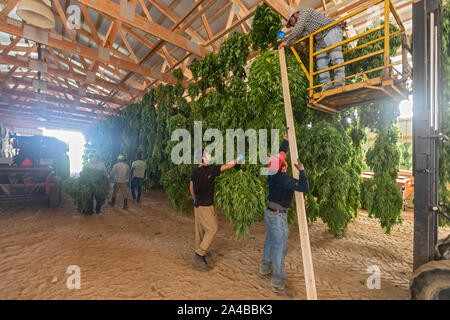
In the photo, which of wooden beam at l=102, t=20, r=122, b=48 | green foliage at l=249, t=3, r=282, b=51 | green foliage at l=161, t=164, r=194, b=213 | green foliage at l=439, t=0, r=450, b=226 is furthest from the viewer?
wooden beam at l=102, t=20, r=122, b=48

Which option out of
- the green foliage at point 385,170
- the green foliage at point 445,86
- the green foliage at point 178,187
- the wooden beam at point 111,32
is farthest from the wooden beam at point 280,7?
the wooden beam at point 111,32

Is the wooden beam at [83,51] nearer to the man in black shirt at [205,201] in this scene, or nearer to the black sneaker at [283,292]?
the man in black shirt at [205,201]

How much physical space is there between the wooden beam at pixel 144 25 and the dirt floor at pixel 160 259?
233 inches

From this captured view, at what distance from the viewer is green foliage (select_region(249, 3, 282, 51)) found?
4754 millimetres

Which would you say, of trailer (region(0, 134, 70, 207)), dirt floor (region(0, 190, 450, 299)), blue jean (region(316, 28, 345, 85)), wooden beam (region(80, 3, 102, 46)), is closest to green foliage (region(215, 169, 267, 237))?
dirt floor (region(0, 190, 450, 299))

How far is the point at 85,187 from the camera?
270 inches

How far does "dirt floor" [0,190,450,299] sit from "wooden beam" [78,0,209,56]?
233 inches

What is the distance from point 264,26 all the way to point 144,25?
3703 millimetres

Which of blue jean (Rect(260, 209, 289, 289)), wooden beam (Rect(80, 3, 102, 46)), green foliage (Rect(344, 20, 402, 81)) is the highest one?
wooden beam (Rect(80, 3, 102, 46))

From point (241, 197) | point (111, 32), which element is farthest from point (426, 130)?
point (111, 32)

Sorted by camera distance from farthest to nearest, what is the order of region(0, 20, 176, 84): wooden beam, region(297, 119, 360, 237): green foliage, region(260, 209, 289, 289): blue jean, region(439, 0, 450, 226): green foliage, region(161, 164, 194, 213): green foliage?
region(0, 20, 176, 84): wooden beam
region(161, 164, 194, 213): green foliage
region(297, 119, 360, 237): green foliage
region(439, 0, 450, 226): green foliage
region(260, 209, 289, 289): blue jean

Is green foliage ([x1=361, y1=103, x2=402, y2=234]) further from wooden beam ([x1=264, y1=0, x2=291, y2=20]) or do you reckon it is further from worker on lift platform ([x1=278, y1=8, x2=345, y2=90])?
wooden beam ([x1=264, y1=0, x2=291, y2=20])

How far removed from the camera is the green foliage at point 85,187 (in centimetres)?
689

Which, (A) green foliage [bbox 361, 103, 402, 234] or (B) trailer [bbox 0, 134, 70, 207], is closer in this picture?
(A) green foliage [bbox 361, 103, 402, 234]
